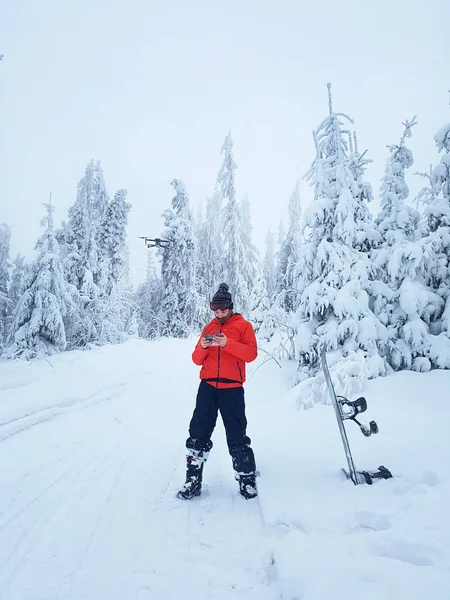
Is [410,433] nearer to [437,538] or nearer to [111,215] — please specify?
[437,538]

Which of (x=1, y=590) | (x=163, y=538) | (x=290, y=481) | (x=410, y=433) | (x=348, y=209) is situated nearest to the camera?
(x=1, y=590)

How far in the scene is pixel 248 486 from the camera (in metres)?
3.61

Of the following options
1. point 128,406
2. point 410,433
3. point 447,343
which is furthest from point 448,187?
point 128,406

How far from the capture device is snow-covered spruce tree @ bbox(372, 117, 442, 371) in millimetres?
7586

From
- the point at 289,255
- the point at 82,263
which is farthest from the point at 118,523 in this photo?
the point at 289,255

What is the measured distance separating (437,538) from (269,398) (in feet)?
21.3

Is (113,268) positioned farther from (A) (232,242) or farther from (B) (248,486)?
(B) (248,486)

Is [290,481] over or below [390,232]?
below

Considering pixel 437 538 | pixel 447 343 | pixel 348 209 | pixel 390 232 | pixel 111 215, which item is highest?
pixel 111 215

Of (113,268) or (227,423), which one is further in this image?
(113,268)

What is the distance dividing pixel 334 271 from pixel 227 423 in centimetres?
556

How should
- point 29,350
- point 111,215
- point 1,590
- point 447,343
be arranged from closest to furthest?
point 1,590
point 447,343
point 29,350
point 111,215

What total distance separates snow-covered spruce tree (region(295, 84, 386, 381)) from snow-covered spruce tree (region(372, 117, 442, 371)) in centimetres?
44

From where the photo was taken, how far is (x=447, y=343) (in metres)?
7.41
